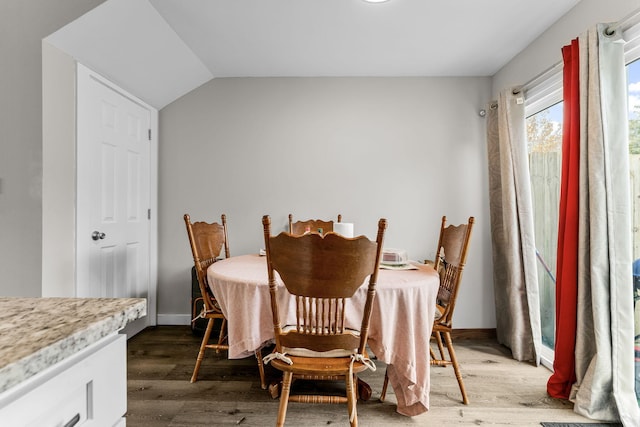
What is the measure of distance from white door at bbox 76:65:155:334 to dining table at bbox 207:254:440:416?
4.28ft

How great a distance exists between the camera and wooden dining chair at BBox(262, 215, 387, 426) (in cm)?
148

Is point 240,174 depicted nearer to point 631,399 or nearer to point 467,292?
point 467,292

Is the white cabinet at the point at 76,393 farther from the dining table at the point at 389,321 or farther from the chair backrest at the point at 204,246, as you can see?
the chair backrest at the point at 204,246

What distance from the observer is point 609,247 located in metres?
1.90

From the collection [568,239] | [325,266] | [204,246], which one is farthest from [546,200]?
[204,246]

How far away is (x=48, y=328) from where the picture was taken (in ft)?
1.84

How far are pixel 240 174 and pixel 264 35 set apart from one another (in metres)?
1.27

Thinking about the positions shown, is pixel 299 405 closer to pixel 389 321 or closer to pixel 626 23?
pixel 389 321

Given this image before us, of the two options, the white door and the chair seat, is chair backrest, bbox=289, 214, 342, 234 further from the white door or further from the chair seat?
the chair seat

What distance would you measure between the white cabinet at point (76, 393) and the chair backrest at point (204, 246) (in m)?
1.67

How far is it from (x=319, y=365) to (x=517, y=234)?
1.97 meters

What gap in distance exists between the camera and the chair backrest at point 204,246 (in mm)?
2330

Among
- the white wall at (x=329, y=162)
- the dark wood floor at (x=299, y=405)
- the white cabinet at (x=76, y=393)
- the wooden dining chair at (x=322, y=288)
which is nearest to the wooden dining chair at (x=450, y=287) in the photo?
the dark wood floor at (x=299, y=405)

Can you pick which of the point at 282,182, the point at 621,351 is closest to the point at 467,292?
the point at 621,351
